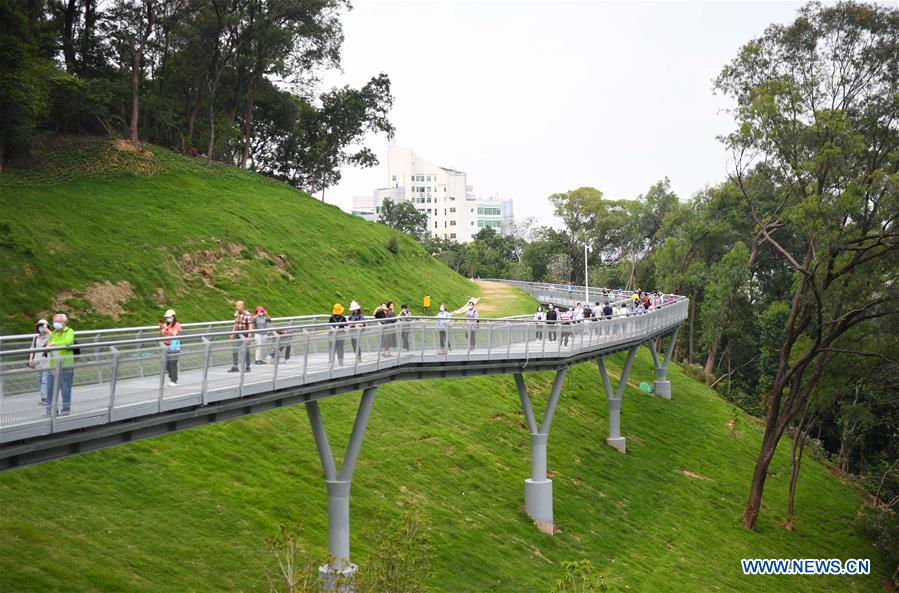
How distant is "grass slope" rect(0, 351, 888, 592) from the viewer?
20734mm

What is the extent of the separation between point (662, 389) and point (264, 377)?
46.8 metres

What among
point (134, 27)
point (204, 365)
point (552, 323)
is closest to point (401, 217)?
point (134, 27)

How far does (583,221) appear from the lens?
343 feet

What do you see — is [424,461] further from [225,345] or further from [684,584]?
[225,345]

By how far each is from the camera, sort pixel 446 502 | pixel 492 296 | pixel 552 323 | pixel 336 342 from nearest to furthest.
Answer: pixel 336 342, pixel 446 502, pixel 552 323, pixel 492 296

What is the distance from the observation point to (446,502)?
30.9 meters

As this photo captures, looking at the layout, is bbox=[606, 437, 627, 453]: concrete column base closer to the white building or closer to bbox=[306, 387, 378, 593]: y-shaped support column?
bbox=[306, 387, 378, 593]: y-shaped support column

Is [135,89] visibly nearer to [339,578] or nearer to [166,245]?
[166,245]

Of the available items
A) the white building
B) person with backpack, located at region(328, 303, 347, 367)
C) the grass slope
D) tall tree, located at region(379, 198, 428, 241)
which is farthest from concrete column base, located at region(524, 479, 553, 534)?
the white building

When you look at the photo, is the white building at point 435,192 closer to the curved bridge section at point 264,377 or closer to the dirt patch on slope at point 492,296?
the dirt patch on slope at point 492,296

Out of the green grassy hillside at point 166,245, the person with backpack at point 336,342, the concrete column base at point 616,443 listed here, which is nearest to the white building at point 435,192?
the green grassy hillside at point 166,245

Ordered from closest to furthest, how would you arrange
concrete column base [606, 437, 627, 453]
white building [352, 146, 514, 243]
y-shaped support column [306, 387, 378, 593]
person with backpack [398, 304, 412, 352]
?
y-shaped support column [306, 387, 378, 593]
person with backpack [398, 304, 412, 352]
concrete column base [606, 437, 627, 453]
white building [352, 146, 514, 243]

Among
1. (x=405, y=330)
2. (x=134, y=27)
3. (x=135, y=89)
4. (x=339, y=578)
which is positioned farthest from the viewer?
(x=134, y=27)

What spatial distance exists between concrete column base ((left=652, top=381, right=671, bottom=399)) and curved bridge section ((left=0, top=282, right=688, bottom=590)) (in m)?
28.3
